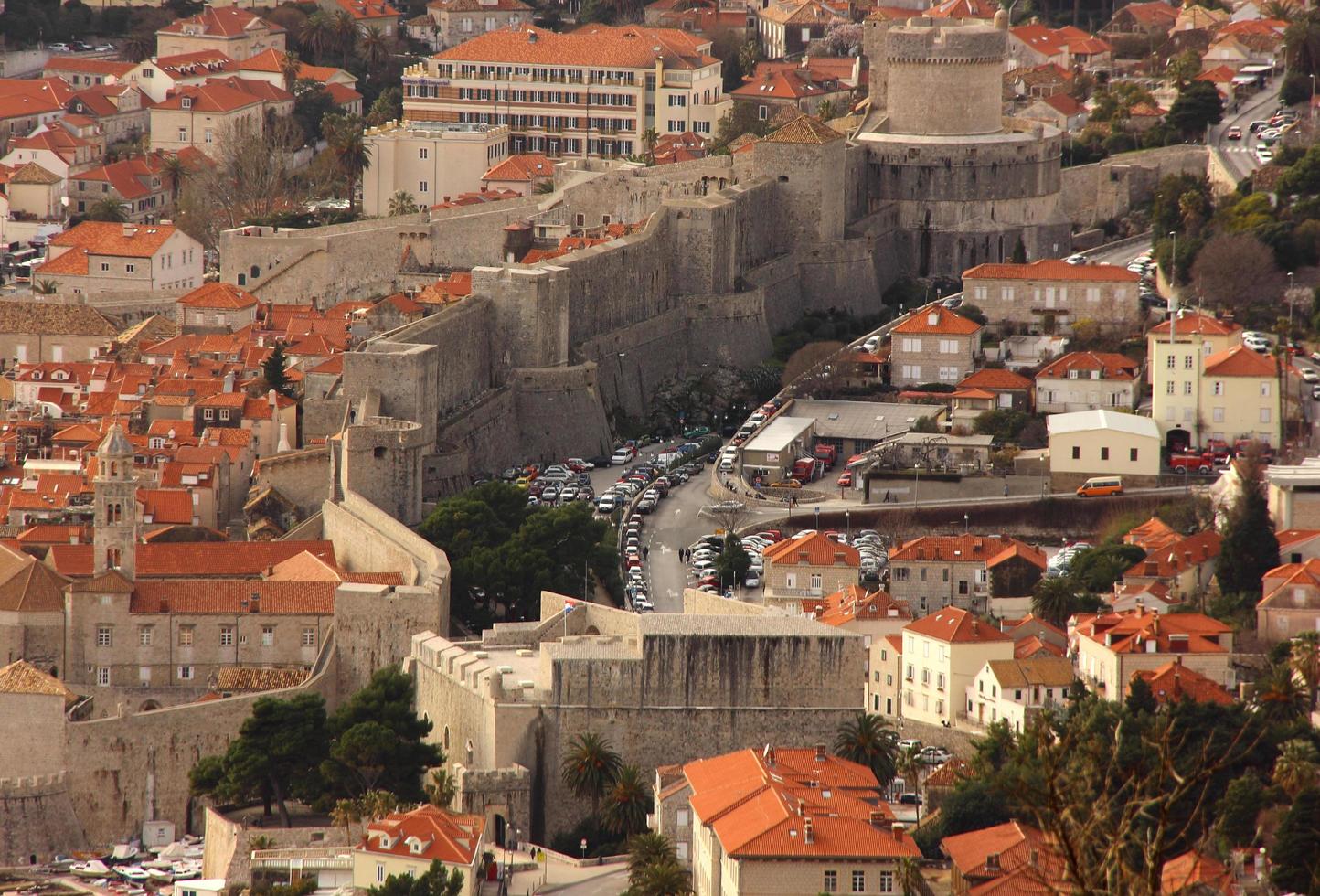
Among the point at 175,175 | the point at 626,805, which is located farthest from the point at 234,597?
the point at 175,175

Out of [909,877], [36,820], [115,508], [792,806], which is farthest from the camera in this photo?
[115,508]

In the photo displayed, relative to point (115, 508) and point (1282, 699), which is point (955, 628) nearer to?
point (1282, 699)

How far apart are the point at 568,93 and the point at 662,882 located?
191 feet

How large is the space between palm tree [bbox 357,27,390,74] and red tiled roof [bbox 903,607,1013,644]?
62473 millimetres

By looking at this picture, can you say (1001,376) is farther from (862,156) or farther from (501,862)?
(501,862)

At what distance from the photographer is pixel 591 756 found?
4872 cm

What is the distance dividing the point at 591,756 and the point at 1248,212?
116 ft

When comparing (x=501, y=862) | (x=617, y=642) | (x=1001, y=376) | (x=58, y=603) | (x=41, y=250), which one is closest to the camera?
(x=501, y=862)

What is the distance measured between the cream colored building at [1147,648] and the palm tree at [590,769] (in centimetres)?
808

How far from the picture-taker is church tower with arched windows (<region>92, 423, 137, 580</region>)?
180ft

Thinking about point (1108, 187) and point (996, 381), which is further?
point (1108, 187)

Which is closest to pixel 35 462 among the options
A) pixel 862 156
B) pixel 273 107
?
pixel 862 156

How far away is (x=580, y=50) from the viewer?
3989 inches

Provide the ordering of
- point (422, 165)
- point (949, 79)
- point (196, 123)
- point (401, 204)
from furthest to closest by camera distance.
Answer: point (196, 123), point (422, 165), point (401, 204), point (949, 79)
